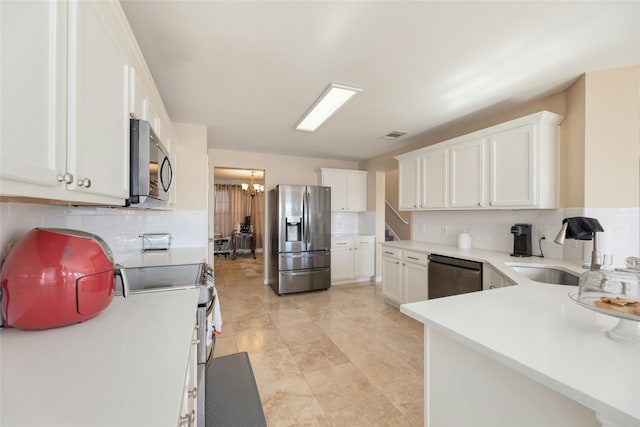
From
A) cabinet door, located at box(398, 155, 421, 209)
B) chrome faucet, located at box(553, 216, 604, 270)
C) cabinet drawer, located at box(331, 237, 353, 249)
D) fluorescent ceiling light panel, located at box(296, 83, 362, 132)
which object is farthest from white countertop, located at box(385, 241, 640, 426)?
cabinet drawer, located at box(331, 237, 353, 249)

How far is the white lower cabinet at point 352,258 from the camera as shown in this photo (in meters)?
4.75

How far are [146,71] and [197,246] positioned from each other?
2.09 m

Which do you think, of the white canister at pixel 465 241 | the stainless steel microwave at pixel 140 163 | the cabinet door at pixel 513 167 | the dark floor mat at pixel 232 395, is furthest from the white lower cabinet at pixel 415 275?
the stainless steel microwave at pixel 140 163

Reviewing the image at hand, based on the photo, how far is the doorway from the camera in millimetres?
8094

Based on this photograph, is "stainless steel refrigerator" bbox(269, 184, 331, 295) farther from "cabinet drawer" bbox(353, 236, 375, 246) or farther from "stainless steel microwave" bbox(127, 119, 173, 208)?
"stainless steel microwave" bbox(127, 119, 173, 208)

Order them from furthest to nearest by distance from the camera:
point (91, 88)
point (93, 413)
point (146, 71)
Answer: point (146, 71)
point (91, 88)
point (93, 413)

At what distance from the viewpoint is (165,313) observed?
1089mm

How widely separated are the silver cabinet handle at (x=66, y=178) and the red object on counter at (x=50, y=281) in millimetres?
293

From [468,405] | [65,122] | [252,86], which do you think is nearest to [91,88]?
[65,122]

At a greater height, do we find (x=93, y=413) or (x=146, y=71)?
(x=146, y=71)

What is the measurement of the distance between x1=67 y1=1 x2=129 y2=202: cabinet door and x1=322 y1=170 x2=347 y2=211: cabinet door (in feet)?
12.3

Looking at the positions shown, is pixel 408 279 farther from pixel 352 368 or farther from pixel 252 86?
pixel 252 86

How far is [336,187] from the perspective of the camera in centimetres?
494

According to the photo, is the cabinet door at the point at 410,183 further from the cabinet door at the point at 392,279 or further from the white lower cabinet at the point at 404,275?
the cabinet door at the point at 392,279
